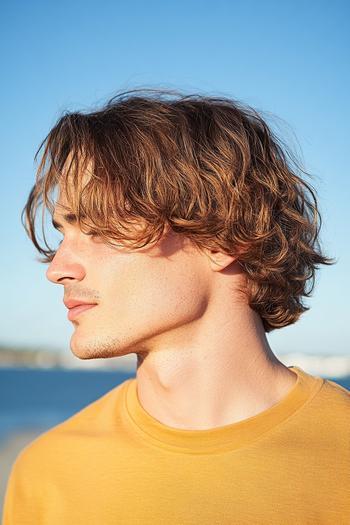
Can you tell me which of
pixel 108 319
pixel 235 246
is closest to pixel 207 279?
pixel 235 246

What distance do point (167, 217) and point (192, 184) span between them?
0.17 meters

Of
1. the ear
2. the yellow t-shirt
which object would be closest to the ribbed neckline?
the yellow t-shirt

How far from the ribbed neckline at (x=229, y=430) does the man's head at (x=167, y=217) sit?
328mm

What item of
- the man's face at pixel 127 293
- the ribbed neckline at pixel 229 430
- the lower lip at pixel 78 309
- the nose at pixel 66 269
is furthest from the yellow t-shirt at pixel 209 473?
the nose at pixel 66 269

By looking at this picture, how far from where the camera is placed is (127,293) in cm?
286

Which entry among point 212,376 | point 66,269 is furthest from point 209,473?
point 66,269

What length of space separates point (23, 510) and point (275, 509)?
1.00 m

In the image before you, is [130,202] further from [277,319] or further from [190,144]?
[277,319]

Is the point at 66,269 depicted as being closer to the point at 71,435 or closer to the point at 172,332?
the point at 172,332

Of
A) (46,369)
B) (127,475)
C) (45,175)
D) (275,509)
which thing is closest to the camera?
(275,509)

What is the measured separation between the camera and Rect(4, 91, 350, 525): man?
8.92 ft

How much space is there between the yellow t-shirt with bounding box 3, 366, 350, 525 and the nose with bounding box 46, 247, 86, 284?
1.91 feet

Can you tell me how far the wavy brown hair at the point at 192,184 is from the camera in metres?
3.02

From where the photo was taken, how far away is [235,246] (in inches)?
121
